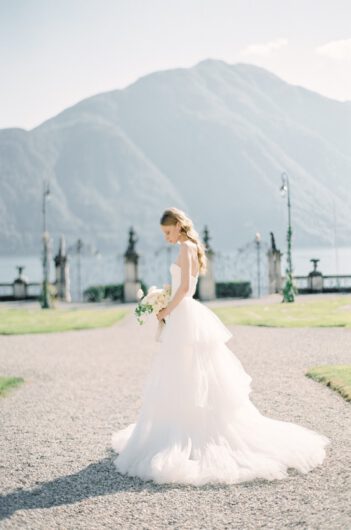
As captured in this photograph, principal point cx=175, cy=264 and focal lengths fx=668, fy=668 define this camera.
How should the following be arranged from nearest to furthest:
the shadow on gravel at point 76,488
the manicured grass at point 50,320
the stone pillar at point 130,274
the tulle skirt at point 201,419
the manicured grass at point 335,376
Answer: the shadow on gravel at point 76,488, the tulle skirt at point 201,419, the manicured grass at point 335,376, the manicured grass at point 50,320, the stone pillar at point 130,274

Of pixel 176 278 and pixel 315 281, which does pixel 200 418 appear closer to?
pixel 176 278

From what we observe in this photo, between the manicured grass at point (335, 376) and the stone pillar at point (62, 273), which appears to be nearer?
the manicured grass at point (335, 376)

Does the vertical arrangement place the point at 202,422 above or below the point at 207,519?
above

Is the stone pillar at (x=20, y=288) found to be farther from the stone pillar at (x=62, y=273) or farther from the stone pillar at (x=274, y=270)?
the stone pillar at (x=274, y=270)

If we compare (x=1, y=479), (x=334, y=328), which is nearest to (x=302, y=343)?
(x=334, y=328)

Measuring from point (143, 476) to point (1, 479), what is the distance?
51.9 inches

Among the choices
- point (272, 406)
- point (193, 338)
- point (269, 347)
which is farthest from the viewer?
point (269, 347)

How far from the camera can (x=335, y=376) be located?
1041 cm

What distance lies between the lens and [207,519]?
4.86 m

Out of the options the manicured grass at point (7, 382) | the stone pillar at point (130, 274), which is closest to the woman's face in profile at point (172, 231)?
the manicured grass at point (7, 382)

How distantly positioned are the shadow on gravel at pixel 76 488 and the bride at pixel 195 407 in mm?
160

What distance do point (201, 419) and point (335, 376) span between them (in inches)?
191

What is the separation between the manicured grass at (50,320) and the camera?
67.5 ft

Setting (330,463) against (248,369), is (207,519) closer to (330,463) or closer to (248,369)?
(330,463)
